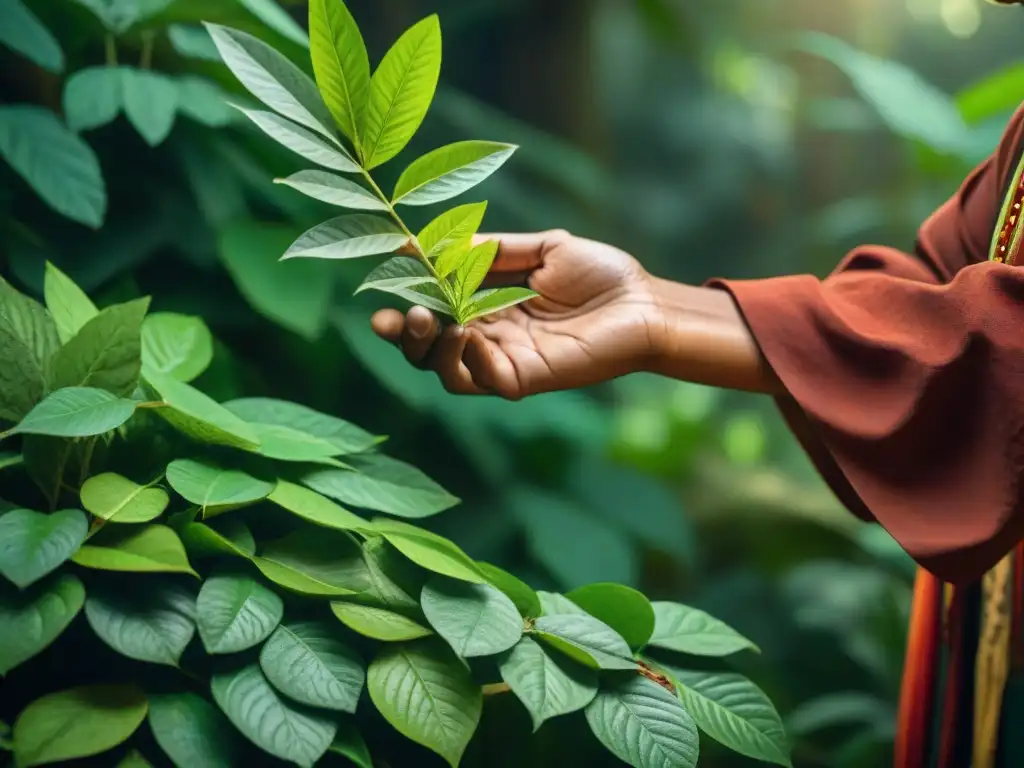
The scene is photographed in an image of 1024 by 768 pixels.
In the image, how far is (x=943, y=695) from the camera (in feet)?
3.05

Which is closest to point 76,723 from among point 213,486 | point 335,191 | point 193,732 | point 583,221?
point 193,732

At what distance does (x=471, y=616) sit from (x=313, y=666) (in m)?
0.12

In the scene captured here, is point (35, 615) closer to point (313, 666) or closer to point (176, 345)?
point (313, 666)

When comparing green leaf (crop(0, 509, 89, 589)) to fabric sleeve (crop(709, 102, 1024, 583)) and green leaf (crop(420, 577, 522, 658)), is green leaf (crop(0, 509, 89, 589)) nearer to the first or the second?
green leaf (crop(420, 577, 522, 658))

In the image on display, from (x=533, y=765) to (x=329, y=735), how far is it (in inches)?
8.8

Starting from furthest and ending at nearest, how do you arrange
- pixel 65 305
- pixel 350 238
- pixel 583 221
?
pixel 583 221 → pixel 65 305 → pixel 350 238

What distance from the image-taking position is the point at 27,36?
0.96 m

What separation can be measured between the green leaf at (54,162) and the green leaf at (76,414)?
1.13ft

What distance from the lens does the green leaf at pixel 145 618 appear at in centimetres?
61

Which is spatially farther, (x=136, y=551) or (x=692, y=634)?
(x=692, y=634)

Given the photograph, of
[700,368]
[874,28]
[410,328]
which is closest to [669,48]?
[874,28]

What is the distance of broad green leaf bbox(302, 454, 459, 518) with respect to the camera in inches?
30.7

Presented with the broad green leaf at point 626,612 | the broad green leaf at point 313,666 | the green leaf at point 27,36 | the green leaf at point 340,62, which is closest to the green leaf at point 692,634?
the broad green leaf at point 626,612

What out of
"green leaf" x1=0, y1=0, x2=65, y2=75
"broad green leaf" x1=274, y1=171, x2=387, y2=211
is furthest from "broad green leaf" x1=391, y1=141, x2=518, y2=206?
"green leaf" x1=0, y1=0, x2=65, y2=75
